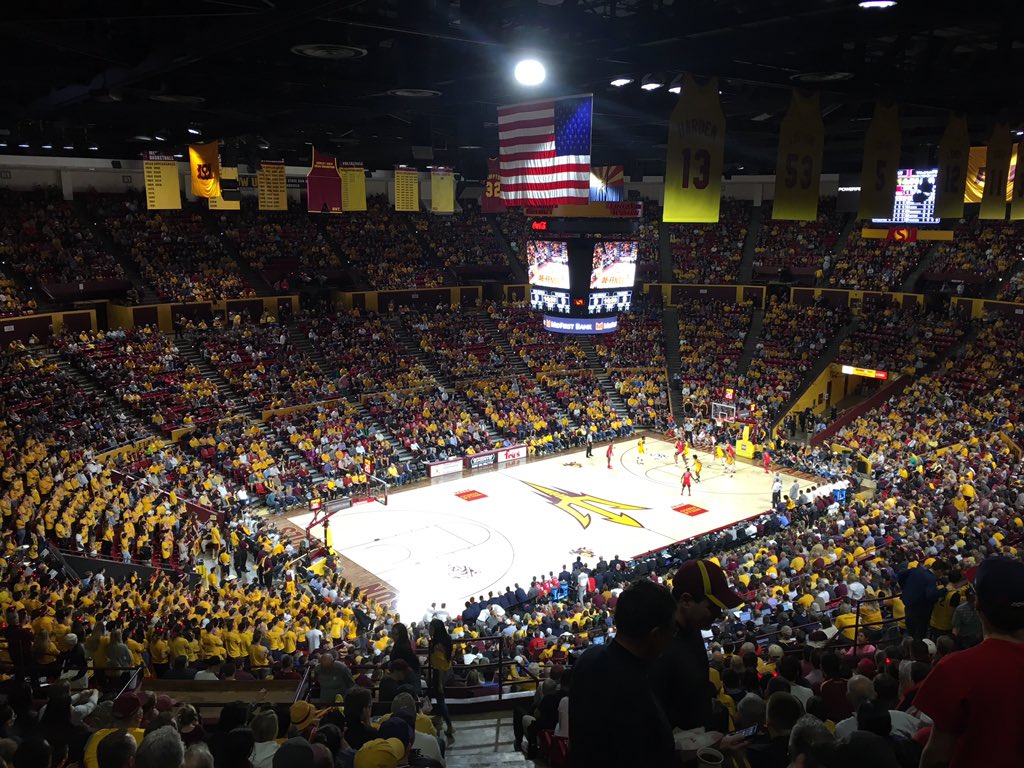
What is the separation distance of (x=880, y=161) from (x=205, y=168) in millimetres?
14444

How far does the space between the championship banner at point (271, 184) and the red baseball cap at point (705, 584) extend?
19491mm

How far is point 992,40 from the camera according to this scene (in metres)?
11.9

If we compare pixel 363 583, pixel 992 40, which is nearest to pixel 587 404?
pixel 363 583

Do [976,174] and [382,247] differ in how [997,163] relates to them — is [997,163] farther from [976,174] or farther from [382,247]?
[382,247]

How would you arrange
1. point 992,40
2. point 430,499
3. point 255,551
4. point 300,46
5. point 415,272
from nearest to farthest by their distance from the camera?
1. point 300,46
2. point 992,40
3. point 255,551
4. point 430,499
5. point 415,272

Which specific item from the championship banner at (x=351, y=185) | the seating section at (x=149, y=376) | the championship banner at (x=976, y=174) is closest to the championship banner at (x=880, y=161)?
the championship banner at (x=976, y=174)

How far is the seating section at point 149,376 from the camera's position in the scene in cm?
2861

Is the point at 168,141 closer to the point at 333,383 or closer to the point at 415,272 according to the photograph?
the point at 333,383

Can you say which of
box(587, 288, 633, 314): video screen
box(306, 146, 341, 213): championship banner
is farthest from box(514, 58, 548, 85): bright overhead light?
box(587, 288, 633, 314): video screen

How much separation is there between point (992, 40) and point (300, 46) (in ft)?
31.9

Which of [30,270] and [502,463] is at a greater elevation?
[30,270]

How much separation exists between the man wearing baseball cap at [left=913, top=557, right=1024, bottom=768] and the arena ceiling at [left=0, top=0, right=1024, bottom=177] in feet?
21.1

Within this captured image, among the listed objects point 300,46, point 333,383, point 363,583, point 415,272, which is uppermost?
point 300,46

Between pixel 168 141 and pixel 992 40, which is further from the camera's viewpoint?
pixel 168 141
